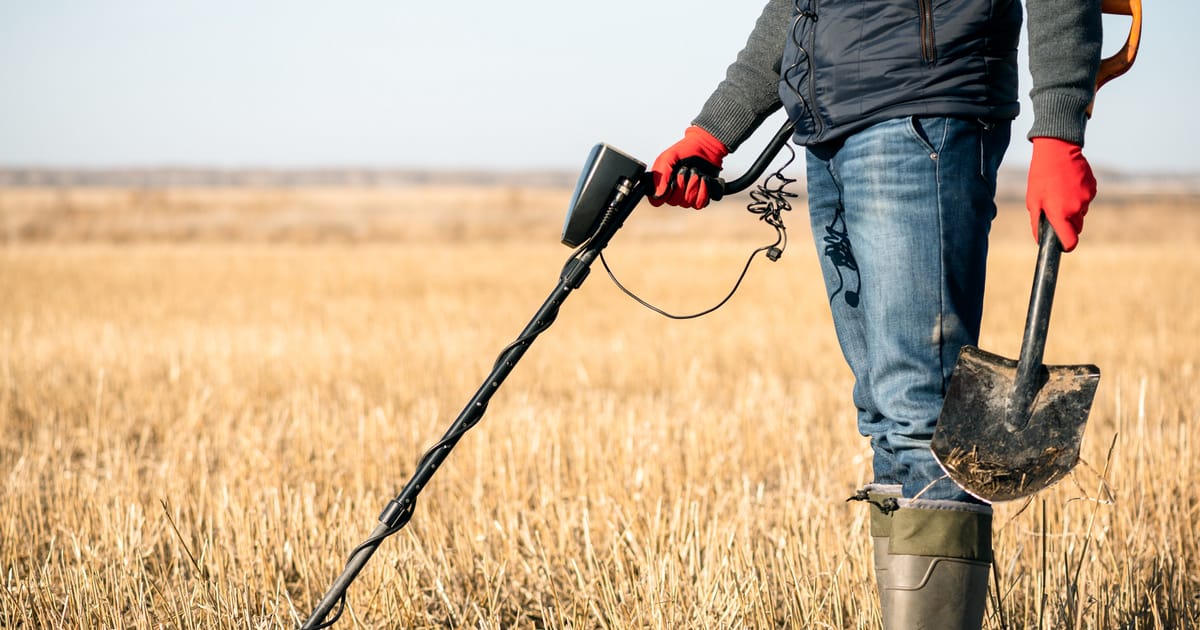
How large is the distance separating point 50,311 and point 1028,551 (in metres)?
11.5

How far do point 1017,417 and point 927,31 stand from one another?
2.34 feet

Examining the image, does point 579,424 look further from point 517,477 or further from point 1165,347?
point 1165,347

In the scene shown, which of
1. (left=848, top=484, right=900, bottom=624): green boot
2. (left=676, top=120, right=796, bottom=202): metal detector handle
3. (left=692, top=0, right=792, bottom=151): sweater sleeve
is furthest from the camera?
(left=692, top=0, right=792, bottom=151): sweater sleeve

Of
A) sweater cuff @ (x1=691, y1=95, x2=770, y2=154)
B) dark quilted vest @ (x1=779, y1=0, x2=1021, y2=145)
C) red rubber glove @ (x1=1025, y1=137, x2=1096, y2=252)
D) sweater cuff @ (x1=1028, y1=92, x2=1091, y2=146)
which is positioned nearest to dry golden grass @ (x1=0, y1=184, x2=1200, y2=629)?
Answer: red rubber glove @ (x1=1025, y1=137, x2=1096, y2=252)

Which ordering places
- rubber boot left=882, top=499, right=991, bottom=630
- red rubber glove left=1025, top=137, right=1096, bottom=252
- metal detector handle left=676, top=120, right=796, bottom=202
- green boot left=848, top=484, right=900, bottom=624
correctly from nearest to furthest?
red rubber glove left=1025, top=137, right=1096, bottom=252
rubber boot left=882, top=499, right=991, bottom=630
green boot left=848, top=484, right=900, bottom=624
metal detector handle left=676, top=120, right=796, bottom=202

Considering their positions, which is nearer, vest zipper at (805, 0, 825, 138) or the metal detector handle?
vest zipper at (805, 0, 825, 138)

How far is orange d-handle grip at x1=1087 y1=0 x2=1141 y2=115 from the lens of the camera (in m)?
1.88

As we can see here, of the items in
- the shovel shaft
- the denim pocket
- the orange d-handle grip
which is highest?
the orange d-handle grip

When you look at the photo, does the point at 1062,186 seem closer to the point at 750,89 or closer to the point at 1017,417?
the point at 1017,417

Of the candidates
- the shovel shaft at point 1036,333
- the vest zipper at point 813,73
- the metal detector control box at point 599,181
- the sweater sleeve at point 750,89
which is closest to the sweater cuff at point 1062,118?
the shovel shaft at point 1036,333

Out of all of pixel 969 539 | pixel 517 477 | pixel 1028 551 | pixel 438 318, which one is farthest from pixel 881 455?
pixel 438 318

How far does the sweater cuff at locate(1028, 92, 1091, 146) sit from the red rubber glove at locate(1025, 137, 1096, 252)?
0.04ft

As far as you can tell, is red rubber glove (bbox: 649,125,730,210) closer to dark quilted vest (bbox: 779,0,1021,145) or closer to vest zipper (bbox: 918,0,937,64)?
dark quilted vest (bbox: 779,0,1021,145)

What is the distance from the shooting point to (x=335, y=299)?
Answer: 13.8 metres
